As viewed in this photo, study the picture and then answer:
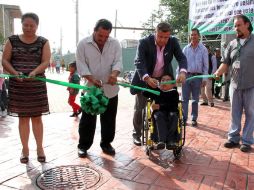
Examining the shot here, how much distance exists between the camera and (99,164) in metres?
3.98

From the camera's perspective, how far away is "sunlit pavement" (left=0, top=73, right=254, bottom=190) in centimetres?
341

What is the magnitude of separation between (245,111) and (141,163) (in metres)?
1.76

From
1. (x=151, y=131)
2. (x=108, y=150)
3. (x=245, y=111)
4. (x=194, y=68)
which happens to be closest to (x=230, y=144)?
(x=245, y=111)

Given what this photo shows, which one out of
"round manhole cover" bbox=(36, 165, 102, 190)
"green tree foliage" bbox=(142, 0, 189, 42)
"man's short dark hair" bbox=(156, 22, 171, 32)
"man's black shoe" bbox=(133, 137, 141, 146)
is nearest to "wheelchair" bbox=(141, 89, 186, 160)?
"man's black shoe" bbox=(133, 137, 141, 146)

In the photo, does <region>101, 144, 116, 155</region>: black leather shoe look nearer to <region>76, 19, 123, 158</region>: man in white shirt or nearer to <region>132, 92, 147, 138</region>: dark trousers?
<region>76, 19, 123, 158</region>: man in white shirt

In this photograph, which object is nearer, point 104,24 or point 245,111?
point 104,24

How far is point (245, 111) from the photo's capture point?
463 cm

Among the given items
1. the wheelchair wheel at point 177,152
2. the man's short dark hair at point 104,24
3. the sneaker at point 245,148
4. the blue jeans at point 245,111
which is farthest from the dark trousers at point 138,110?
the sneaker at point 245,148

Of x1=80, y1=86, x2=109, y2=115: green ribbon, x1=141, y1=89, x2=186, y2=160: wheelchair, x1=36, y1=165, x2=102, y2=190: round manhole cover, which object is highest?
x1=80, y1=86, x2=109, y2=115: green ribbon

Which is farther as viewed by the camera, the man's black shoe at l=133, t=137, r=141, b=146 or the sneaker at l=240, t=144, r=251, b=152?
the man's black shoe at l=133, t=137, r=141, b=146

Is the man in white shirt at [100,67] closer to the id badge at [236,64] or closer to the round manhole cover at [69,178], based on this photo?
the round manhole cover at [69,178]

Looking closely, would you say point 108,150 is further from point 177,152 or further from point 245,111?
point 245,111

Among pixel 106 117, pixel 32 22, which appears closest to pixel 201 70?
pixel 106 117

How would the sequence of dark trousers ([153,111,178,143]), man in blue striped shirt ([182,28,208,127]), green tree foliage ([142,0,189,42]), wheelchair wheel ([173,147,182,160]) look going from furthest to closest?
green tree foliage ([142,0,189,42]) → man in blue striped shirt ([182,28,208,127]) → wheelchair wheel ([173,147,182,160]) → dark trousers ([153,111,178,143])
